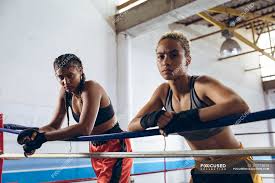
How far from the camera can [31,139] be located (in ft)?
4.81

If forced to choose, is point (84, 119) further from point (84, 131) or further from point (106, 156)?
point (106, 156)

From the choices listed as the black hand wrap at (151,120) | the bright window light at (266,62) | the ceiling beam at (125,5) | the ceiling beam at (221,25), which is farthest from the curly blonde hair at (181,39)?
the bright window light at (266,62)

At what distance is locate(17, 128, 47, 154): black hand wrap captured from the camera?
145 cm

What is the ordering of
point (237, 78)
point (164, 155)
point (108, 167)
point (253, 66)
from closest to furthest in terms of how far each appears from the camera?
point (164, 155) → point (108, 167) → point (237, 78) → point (253, 66)

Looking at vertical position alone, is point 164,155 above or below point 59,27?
below

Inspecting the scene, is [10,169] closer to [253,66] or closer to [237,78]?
[237,78]

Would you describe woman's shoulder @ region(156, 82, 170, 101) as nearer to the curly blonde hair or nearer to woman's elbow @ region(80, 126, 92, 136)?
the curly blonde hair

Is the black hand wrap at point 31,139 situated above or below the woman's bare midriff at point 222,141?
above

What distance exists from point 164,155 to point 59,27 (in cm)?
295

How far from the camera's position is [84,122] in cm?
148

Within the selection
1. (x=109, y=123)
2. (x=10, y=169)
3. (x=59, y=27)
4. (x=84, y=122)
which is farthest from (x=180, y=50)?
(x=59, y=27)

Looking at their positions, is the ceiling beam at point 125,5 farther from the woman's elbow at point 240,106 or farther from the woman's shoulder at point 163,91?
the woman's elbow at point 240,106

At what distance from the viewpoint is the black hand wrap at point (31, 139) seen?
1452 mm

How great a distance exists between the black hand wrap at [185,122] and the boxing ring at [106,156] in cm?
4
